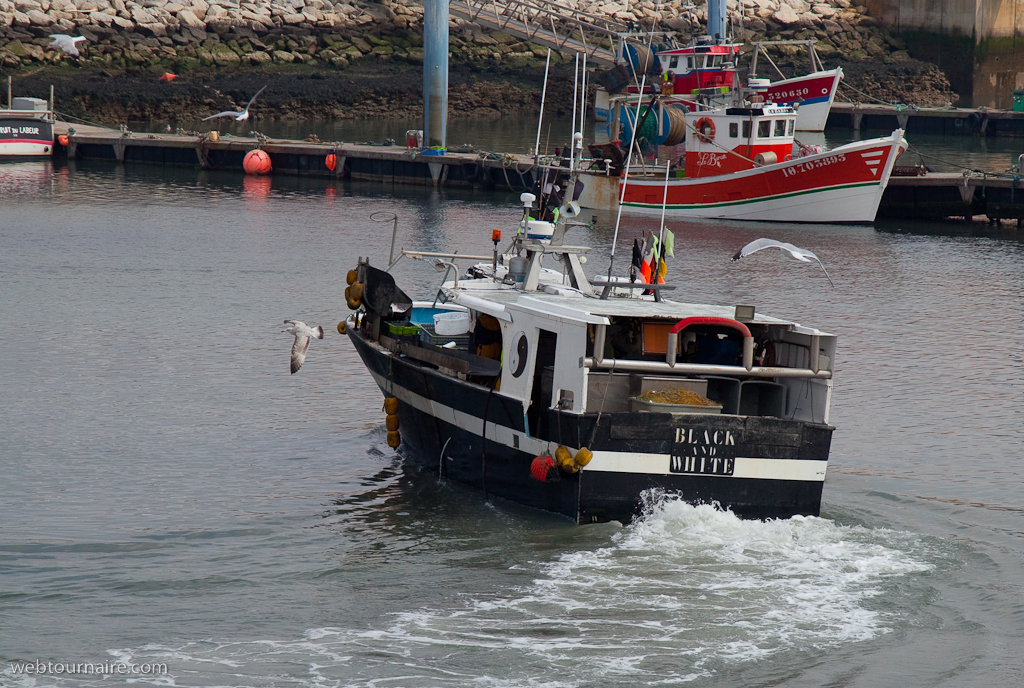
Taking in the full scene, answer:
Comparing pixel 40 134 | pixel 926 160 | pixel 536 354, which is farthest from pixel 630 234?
pixel 40 134

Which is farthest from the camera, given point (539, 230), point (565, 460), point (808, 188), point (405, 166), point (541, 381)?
point (405, 166)

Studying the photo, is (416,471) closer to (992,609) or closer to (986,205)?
(992,609)

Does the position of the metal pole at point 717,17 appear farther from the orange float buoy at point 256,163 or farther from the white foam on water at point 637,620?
the white foam on water at point 637,620

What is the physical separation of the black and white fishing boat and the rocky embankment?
144 ft

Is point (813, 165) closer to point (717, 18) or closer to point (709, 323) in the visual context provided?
point (717, 18)

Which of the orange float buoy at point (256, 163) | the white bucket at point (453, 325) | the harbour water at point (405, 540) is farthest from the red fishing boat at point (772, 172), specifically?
the white bucket at point (453, 325)

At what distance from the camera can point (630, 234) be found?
3388 centimetres

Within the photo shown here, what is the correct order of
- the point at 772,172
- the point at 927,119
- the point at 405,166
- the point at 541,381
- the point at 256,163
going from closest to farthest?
the point at 541,381 → the point at 772,172 → the point at 405,166 → the point at 256,163 → the point at 927,119

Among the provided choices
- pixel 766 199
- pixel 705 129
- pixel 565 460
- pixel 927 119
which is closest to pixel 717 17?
pixel 705 129

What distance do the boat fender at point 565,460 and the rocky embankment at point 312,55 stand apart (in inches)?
1793

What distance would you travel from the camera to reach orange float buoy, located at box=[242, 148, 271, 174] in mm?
43625

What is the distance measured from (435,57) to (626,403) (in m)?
32.8

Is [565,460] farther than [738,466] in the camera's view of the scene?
No

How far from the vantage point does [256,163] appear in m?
43.6
